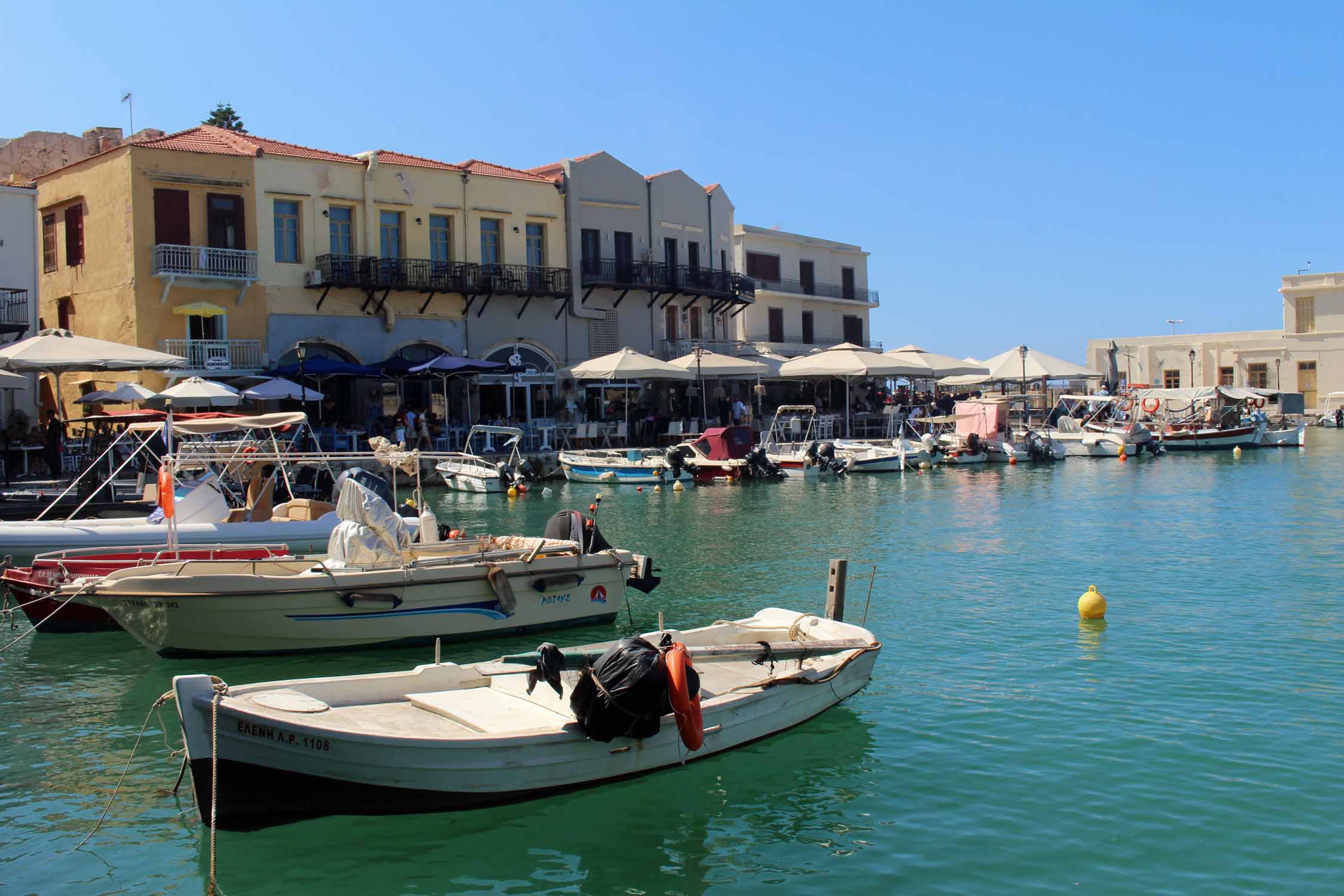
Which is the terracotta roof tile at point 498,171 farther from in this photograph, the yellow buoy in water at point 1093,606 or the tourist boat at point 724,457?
the yellow buoy in water at point 1093,606

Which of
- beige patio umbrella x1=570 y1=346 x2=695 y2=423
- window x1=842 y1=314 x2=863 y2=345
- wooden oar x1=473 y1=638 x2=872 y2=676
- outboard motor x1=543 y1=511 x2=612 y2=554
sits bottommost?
wooden oar x1=473 y1=638 x2=872 y2=676

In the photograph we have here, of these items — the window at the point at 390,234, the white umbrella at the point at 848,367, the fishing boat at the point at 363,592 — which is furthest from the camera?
the white umbrella at the point at 848,367

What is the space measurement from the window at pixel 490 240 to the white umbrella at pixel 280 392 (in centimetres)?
990

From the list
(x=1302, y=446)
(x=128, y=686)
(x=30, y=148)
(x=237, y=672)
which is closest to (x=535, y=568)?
(x=237, y=672)

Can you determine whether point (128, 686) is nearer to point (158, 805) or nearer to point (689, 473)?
point (158, 805)

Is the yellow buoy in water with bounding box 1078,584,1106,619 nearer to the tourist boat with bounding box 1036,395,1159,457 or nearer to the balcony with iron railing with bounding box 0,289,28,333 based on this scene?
the balcony with iron railing with bounding box 0,289,28,333

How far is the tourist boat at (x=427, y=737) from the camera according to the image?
8.23 metres

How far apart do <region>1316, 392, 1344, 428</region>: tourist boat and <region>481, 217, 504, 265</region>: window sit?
53.3 m

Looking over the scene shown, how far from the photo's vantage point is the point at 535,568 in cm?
1433

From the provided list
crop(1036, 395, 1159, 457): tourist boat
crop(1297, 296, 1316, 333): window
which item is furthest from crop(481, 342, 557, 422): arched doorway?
crop(1297, 296, 1316, 333): window

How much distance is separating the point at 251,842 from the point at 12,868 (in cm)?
151

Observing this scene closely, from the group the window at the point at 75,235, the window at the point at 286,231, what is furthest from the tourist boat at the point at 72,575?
the window at the point at 75,235

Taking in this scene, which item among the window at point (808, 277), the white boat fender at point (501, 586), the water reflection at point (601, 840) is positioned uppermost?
the window at point (808, 277)

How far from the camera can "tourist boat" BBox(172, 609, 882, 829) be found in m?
8.23
